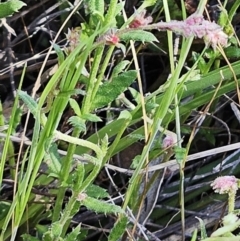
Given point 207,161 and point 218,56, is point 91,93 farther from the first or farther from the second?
point 207,161

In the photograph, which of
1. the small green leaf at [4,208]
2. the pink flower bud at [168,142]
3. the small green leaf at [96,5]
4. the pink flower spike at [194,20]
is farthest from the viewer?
the small green leaf at [4,208]

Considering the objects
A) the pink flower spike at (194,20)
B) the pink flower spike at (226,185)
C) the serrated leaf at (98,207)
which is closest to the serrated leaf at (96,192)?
the serrated leaf at (98,207)

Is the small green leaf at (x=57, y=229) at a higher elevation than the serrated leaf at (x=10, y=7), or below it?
below

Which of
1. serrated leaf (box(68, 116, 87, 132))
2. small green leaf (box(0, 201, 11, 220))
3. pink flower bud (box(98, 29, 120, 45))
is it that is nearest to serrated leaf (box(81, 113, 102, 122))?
serrated leaf (box(68, 116, 87, 132))

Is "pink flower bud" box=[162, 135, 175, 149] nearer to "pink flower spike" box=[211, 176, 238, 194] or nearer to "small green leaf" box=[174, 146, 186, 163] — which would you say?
"small green leaf" box=[174, 146, 186, 163]

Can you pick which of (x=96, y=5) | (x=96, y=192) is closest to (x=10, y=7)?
(x=96, y=5)

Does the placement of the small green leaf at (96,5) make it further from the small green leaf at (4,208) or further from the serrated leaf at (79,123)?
the small green leaf at (4,208)

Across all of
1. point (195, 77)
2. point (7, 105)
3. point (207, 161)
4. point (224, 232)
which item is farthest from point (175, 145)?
point (7, 105)

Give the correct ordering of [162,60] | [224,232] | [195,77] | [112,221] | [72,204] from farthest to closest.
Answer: [162,60] → [112,221] → [195,77] → [72,204] → [224,232]
